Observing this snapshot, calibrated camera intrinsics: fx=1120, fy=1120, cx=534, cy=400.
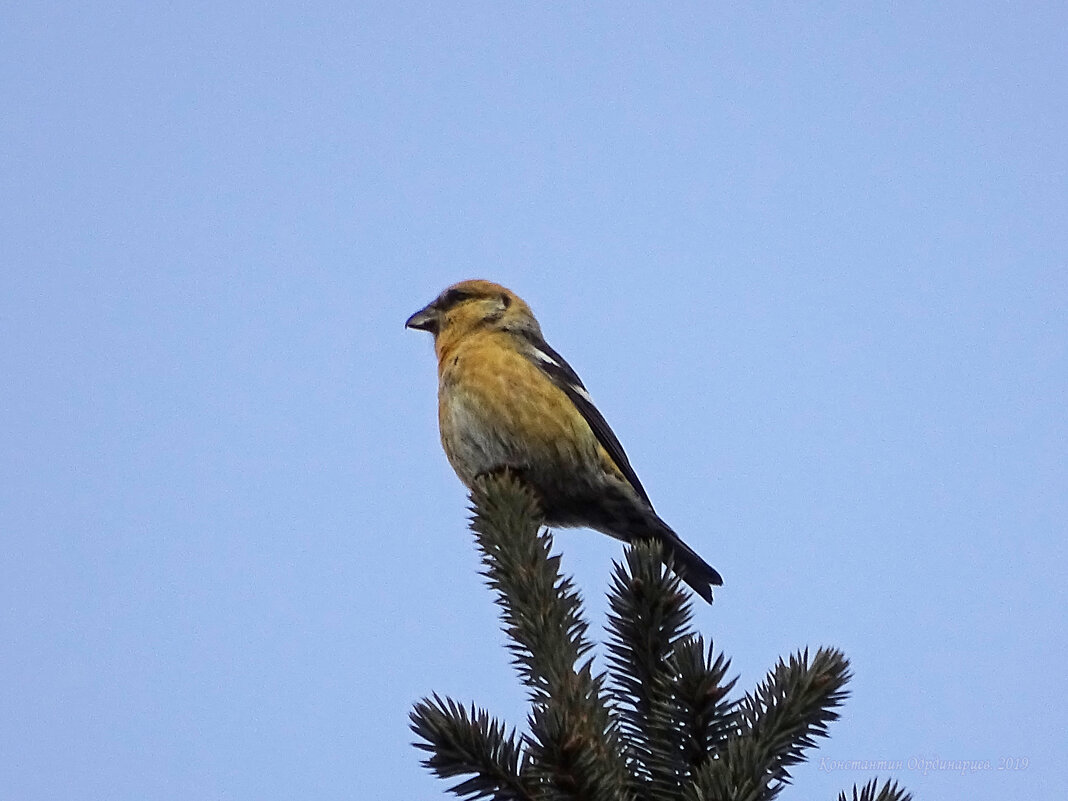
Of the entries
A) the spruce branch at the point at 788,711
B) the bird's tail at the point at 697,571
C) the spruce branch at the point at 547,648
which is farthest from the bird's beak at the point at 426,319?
the spruce branch at the point at 788,711

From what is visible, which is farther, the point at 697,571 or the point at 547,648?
the point at 697,571

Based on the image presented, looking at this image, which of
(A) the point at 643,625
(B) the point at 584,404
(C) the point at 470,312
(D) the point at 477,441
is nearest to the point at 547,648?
(A) the point at 643,625

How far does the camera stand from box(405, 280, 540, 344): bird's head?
5.73 metres

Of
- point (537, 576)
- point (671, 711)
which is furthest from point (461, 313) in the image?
point (671, 711)

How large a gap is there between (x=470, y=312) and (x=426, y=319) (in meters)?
0.25

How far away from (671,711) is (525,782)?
1.20 feet

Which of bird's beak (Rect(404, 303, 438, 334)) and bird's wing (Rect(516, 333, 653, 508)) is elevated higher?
bird's beak (Rect(404, 303, 438, 334))

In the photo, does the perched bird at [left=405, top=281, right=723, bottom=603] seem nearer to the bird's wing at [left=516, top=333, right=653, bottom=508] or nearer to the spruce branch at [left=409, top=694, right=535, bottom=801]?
the bird's wing at [left=516, top=333, right=653, bottom=508]

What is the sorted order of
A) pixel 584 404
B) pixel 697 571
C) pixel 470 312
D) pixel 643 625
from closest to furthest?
pixel 643 625 → pixel 697 571 → pixel 584 404 → pixel 470 312

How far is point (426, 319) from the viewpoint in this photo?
5.86 meters

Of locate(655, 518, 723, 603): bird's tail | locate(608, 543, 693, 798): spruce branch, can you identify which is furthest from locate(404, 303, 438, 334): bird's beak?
locate(608, 543, 693, 798): spruce branch

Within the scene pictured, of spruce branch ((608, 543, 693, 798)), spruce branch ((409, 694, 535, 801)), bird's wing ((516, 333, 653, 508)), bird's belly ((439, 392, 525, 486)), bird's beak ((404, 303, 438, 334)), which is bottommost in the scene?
spruce branch ((409, 694, 535, 801))

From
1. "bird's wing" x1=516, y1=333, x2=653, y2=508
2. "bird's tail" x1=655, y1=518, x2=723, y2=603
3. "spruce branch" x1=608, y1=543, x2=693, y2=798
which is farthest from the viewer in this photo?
"bird's wing" x1=516, y1=333, x2=653, y2=508

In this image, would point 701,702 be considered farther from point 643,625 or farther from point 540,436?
point 540,436
